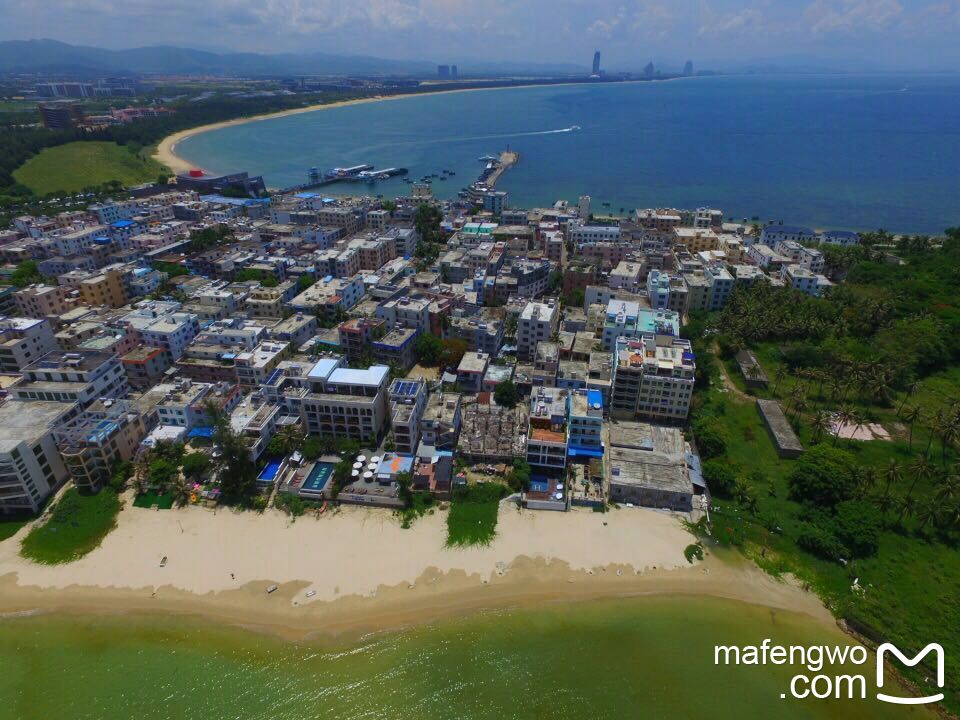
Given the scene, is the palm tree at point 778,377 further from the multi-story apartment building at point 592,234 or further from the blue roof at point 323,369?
the blue roof at point 323,369

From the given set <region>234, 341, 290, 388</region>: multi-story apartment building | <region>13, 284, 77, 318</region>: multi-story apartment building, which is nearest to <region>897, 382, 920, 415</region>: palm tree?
<region>234, 341, 290, 388</region>: multi-story apartment building

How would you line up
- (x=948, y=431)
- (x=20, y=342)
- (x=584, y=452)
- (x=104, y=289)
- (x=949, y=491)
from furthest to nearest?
(x=104, y=289) < (x=20, y=342) < (x=584, y=452) < (x=948, y=431) < (x=949, y=491)

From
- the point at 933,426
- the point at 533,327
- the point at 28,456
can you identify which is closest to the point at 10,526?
the point at 28,456

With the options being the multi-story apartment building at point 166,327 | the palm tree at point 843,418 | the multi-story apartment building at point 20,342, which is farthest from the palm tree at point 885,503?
the multi-story apartment building at point 20,342

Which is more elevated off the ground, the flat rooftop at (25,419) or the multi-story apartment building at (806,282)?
the flat rooftop at (25,419)

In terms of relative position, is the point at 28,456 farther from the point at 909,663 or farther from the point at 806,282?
the point at 806,282

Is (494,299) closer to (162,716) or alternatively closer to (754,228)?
(162,716)

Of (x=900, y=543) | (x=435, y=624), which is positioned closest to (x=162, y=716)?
(x=435, y=624)
